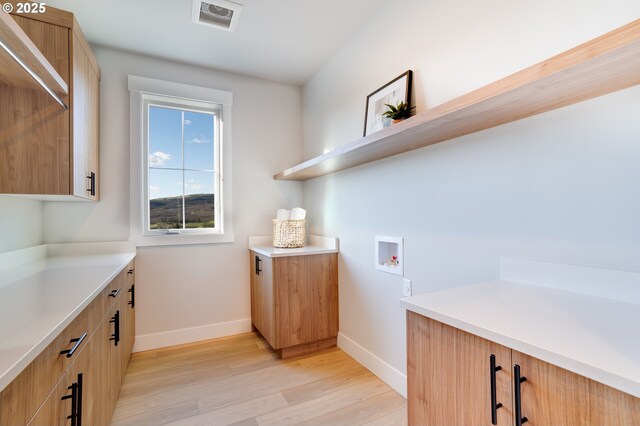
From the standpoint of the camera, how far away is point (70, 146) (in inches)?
69.2

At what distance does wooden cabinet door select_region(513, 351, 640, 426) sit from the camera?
58 cm

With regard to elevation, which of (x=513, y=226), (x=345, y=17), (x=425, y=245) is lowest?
(x=425, y=245)

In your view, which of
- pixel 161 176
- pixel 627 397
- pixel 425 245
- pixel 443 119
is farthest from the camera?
pixel 161 176

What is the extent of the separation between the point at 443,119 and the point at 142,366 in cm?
266

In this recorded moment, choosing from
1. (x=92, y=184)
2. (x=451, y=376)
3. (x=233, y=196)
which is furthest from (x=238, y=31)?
(x=451, y=376)

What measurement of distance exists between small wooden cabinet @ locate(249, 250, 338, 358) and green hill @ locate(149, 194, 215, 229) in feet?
2.41

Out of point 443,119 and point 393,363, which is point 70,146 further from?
point 393,363

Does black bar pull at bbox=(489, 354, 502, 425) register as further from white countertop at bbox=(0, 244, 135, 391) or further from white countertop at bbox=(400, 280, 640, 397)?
white countertop at bbox=(0, 244, 135, 391)

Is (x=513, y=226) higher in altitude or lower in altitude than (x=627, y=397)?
higher

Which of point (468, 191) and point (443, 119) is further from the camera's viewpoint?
point (468, 191)

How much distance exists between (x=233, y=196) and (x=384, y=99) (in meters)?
1.71

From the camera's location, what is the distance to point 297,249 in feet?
8.38

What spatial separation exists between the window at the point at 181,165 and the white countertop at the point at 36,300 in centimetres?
91

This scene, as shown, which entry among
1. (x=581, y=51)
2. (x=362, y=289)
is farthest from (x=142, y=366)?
(x=581, y=51)
